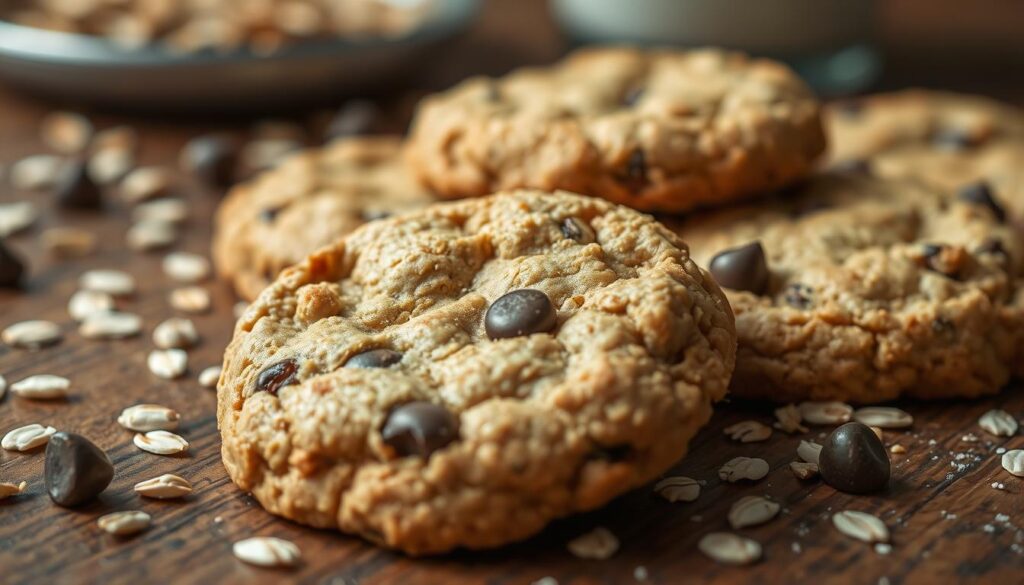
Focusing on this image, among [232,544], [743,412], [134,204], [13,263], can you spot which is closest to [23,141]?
[134,204]

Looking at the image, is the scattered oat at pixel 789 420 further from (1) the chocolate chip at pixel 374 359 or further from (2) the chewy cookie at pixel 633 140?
(1) the chocolate chip at pixel 374 359

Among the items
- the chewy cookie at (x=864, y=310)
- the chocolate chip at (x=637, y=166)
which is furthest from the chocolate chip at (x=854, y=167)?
the chocolate chip at (x=637, y=166)

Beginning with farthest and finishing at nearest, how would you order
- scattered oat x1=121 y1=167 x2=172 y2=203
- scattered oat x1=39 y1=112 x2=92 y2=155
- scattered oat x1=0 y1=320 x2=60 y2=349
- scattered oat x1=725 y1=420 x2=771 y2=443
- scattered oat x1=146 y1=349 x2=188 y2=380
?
scattered oat x1=39 y1=112 x2=92 y2=155, scattered oat x1=121 y1=167 x2=172 y2=203, scattered oat x1=0 y1=320 x2=60 y2=349, scattered oat x1=146 y1=349 x2=188 y2=380, scattered oat x1=725 y1=420 x2=771 y2=443

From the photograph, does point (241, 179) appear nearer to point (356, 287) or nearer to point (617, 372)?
point (356, 287)

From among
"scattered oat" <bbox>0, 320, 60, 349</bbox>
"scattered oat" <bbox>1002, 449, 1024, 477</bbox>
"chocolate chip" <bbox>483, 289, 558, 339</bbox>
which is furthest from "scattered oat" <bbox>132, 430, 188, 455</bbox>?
"scattered oat" <bbox>1002, 449, 1024, 477</bbox>

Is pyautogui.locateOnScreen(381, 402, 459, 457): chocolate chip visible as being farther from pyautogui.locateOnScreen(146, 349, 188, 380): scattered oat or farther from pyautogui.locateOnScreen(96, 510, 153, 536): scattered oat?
pyautogui.locateOnScreen(146, 349, 188, 380): scattered oat

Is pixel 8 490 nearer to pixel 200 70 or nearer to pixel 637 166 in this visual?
pixel 637 166
